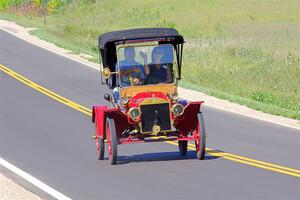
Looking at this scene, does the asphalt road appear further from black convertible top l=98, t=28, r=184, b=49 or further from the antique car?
black convertible top l=98, t=28, r=184, b=49

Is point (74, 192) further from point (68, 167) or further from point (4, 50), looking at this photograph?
point (4, 50)

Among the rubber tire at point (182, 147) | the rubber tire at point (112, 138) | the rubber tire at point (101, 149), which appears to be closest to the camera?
the rubber tire at point (112, 138)

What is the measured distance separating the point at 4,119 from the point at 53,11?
5608 cm

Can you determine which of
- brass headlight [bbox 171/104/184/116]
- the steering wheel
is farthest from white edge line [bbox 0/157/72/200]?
brass headlight [bbox 171/104/184/116]

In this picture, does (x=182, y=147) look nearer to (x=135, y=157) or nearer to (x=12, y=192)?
(x=135, y=157)

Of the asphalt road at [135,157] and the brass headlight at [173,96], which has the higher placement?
the brass headlight at [173,96]

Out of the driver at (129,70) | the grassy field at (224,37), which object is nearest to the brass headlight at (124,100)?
the driver at (129,70)

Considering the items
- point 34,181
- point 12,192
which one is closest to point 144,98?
point 34,181

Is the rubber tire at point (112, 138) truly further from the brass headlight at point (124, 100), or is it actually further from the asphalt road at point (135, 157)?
the brass headlight at point (124, 100)

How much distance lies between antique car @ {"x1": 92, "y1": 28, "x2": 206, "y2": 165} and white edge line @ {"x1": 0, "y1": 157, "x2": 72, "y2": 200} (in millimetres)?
1571

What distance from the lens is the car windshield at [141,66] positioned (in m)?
15.8

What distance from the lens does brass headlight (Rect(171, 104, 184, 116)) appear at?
589 inches

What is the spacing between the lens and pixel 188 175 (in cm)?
1359

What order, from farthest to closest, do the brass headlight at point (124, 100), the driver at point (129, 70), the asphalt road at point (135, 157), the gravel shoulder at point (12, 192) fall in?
the driver at point (129, 70) → the brass headlight at point (124, 100) → the asphalt road at point (135, 157) → the gravel shoulder at point (12, 192)
